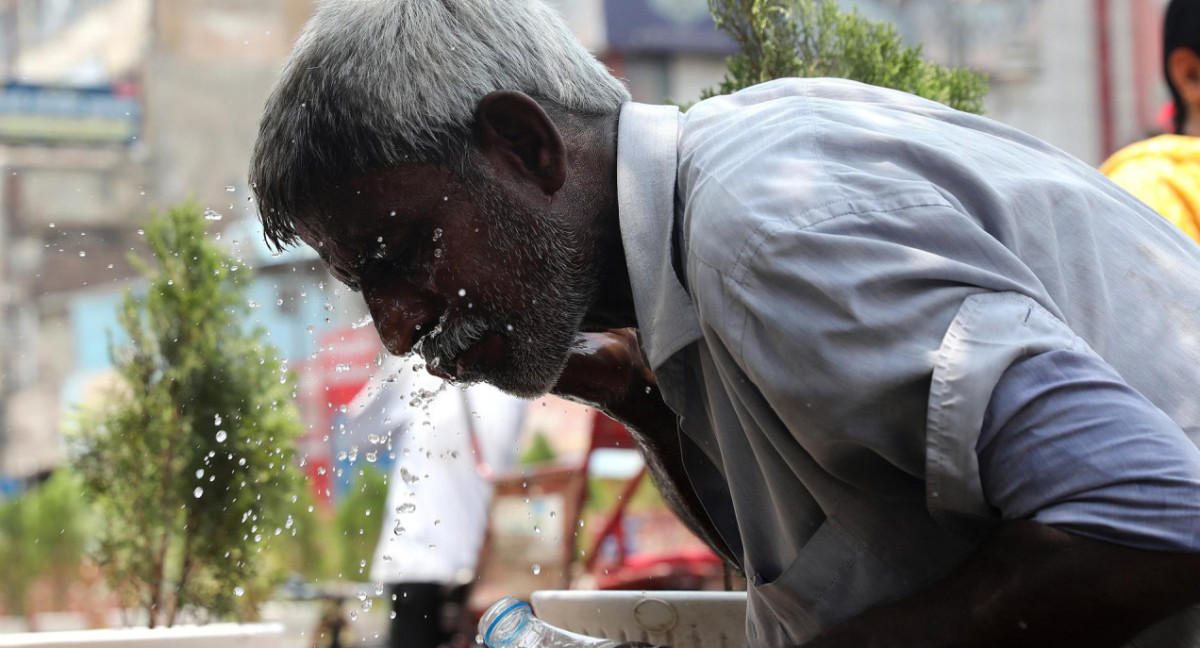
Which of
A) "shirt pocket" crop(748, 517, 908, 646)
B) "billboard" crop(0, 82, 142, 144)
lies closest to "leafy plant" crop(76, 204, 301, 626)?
"shirt pocket" crop(748, 517, 908, 646)

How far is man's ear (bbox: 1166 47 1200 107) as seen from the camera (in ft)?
11.5

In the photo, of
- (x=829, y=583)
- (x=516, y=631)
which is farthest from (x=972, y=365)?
(x=516, y=631)

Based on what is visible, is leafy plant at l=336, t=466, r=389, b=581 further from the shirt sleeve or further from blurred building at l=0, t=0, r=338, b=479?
the shirt sleeve

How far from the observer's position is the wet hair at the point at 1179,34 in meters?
3.50

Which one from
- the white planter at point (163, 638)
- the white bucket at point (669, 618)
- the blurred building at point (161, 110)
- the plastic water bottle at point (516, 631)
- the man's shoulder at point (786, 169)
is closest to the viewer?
the man's shoulder at point (786, 169)

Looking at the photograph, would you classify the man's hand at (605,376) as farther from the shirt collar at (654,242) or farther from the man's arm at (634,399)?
the shirt collar at (654,242)

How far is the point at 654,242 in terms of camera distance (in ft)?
5.27

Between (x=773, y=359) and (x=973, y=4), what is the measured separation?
19.6 m

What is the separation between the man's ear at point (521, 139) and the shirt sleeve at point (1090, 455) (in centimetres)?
72

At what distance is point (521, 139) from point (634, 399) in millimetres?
631

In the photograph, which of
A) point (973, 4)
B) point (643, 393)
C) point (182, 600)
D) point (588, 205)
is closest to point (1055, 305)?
point (588, 205)

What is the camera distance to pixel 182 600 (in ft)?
12.2

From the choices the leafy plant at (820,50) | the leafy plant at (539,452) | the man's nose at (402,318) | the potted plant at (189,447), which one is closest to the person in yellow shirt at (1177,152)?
the leafy plant at (820,50)

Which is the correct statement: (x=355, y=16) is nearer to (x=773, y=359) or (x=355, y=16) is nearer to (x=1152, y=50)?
(x=773, y=359)
